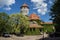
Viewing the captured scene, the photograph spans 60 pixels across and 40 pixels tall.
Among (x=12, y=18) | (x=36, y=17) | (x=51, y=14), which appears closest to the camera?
(x=51, y=14)

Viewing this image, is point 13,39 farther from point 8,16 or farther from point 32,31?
point 32,31

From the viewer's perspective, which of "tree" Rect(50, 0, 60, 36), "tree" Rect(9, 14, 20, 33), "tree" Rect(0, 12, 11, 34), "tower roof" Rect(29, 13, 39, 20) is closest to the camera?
"tree" Rect(50, 0, 60, 36)

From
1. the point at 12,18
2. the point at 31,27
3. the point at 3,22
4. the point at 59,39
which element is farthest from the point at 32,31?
the point at 59,39

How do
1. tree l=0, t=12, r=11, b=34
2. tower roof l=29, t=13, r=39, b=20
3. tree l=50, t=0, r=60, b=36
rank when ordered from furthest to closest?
tower roof l=29, t=13, r=39, b=20 < tree l=0, t=12, r=11, b=34 < tree l=50, t=0, r=60, b=36

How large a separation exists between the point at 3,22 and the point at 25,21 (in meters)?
9.17

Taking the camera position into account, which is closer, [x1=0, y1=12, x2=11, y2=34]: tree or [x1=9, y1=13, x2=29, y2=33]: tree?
[x1=0, y1=12, x2=11, y2=34]: tree

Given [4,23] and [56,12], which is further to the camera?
[4,23]

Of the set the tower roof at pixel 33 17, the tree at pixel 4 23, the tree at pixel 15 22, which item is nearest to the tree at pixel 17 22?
the tree at pixel 15 22

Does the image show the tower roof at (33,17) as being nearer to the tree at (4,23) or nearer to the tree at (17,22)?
the tree at (17,22)

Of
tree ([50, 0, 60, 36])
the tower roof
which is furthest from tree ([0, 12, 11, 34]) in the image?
the tower roof

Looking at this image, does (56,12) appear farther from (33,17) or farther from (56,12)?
(33,17)

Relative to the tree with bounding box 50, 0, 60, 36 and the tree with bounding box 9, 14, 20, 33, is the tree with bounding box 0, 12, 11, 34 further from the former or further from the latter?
the tree with bounding box 50, 0, 60, 36

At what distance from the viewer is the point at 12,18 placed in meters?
71.2

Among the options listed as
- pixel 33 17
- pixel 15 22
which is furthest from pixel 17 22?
pixel 33 17
